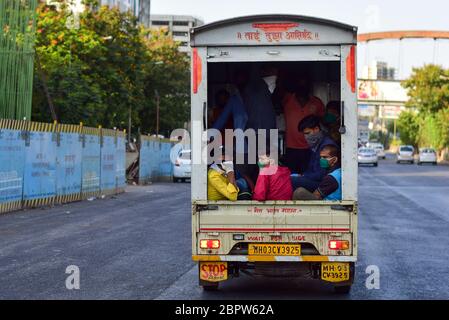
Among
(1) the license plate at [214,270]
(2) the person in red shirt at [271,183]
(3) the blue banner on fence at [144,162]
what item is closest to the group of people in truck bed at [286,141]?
(2) the person in red shirt at [271,183]

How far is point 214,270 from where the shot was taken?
30.7 feet

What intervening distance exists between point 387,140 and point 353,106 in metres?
163

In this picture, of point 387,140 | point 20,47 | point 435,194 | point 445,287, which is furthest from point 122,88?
point 387,140

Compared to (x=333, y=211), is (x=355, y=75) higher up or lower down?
higher up

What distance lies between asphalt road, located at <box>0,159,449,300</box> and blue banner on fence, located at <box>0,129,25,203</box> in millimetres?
781

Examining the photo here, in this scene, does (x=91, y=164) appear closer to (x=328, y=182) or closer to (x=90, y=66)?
(x=90, y=66)

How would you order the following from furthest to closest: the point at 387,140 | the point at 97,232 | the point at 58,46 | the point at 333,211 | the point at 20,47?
the point at 387,140
the point at 58,46
the point at 20,47
the point at 97,232
the point at 333,211

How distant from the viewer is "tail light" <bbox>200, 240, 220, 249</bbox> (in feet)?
29.8

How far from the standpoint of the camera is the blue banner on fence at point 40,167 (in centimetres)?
2312

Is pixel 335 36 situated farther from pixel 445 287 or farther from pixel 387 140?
pixel 387 140

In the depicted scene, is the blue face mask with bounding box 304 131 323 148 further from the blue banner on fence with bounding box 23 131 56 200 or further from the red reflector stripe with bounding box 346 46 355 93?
the blue banner on fence with bounding box 23 131 56 200
